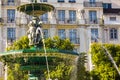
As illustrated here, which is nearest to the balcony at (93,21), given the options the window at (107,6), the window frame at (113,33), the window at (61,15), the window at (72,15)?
the window at (72,15)

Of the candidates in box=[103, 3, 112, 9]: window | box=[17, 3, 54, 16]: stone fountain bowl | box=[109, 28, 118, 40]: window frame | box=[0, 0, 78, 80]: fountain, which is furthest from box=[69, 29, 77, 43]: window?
box=[0, 0, 78, 80]: fountain

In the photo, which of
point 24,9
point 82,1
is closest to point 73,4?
point 82,1

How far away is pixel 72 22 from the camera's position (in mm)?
72500

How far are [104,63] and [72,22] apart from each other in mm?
18296

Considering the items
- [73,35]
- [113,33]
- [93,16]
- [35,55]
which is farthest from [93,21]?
[35,55]

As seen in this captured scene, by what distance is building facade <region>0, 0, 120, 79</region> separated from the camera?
232 feet

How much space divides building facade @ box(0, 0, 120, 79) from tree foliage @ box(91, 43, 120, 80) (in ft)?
44.4

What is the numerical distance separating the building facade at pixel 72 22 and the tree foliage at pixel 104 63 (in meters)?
13.5

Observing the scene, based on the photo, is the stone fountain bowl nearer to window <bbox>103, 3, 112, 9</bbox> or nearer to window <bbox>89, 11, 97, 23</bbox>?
window <bbox>89, 11, 97, 23</bbox>

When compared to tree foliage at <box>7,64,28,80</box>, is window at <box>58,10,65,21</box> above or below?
above

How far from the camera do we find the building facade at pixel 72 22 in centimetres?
7069

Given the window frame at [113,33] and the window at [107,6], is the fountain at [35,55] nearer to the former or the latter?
the window frame at [113,33]

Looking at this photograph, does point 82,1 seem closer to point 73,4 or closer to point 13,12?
point 73,4

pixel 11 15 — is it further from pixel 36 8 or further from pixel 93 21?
pixel 36 8
